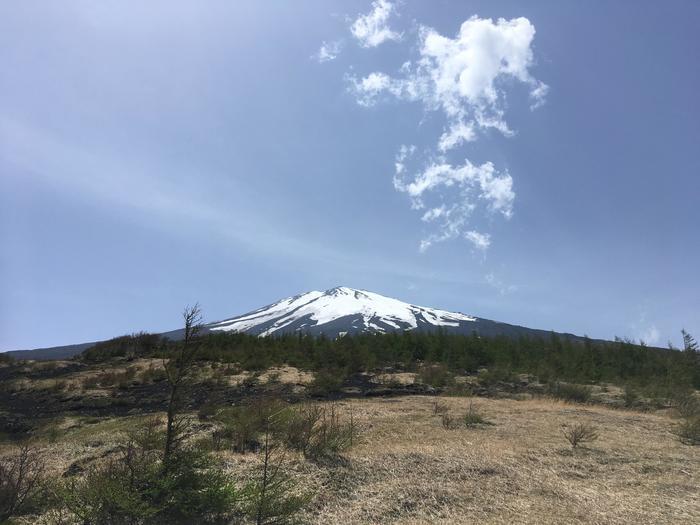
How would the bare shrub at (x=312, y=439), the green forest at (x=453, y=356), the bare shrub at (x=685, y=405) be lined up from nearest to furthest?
1. the bare shrub at (x=312, y=439)
2. the bare shrub at (x=685, y=405)
3. the green forest at (x=453, y=356)

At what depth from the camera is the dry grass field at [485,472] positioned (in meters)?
6.79

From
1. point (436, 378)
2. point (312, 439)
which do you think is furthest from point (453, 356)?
point (312, 439)

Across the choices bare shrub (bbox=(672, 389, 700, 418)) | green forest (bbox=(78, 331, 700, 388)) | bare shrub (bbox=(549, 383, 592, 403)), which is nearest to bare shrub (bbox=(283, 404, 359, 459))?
bare shrub (bbox=(672, 389, 700, 418))

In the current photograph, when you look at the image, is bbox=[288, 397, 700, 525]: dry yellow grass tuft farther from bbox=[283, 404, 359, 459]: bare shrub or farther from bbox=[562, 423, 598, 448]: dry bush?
bbox=[283, 404, 359, 459]: bare shrub

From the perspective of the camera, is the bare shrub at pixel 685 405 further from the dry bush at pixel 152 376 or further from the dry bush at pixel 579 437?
the dry bush at pixel 152 376

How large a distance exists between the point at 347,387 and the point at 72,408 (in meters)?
12.9

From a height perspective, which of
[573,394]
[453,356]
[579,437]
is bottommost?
[573,394]

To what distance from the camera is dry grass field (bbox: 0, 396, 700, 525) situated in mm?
6789

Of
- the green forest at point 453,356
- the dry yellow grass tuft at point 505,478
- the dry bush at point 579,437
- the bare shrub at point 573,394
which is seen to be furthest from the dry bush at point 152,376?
the bare shrub at point 573,394

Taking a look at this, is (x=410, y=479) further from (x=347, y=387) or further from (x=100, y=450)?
(x=347, y=387)

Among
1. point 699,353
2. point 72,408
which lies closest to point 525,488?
point 72,408

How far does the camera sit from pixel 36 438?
1255 cm

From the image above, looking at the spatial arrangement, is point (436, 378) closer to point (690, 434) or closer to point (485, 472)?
point (690, 434)

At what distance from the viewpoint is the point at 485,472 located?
28.2ft
